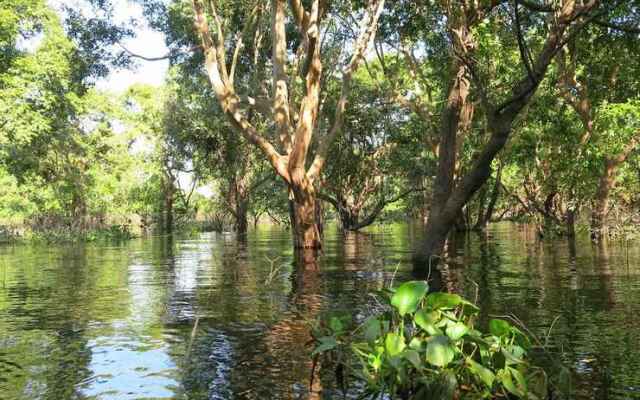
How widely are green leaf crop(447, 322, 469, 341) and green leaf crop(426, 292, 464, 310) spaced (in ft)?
1.07

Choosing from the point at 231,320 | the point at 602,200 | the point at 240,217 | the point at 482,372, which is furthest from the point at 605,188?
the point at 240,217

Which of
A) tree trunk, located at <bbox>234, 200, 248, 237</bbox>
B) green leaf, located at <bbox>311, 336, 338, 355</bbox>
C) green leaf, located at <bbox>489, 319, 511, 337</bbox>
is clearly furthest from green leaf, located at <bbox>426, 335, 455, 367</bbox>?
tree trunk, located at <bbox>234, 200, 248, 237</bbox>

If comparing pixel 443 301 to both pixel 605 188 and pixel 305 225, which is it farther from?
pixel 605 188

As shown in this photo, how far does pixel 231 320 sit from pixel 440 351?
533 centimetres

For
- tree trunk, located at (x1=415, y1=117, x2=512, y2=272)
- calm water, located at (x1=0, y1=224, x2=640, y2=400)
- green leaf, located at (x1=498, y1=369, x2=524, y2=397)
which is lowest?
calm water, located at (x1=0, y1=224, x2=640, y2=400)

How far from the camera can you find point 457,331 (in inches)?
178

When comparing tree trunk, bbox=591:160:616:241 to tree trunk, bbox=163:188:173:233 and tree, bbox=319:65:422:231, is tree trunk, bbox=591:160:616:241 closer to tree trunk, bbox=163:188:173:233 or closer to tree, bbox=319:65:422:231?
tree, bbox=319:65:422:231

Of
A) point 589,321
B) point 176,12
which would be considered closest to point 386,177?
point 176,12

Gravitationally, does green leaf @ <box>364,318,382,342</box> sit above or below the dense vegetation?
below

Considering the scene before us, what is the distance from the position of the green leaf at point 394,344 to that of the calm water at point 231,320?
2.79ft

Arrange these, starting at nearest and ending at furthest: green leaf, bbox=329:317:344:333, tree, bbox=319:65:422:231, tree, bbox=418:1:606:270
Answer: green leaf, bbox=329:317:344:333, tree, bbox=418:1:606:270, tree, bbox=319:65:422:231

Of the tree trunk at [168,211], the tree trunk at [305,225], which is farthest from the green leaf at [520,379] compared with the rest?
the tree trunk at [168,211]

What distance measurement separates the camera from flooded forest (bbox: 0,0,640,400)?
5543 mm

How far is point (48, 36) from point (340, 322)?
Result: 38464mm
